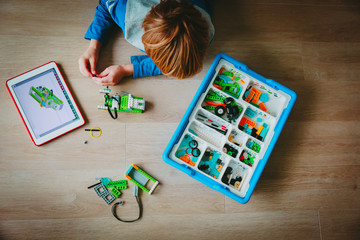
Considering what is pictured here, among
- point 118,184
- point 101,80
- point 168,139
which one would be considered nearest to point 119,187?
point 118,184

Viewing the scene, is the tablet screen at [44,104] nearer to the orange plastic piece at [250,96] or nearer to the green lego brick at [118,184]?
the green lego brick at [118,184]

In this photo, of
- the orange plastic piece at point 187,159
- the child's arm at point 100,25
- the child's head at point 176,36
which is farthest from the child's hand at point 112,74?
the orange plastic piece at point 187,159

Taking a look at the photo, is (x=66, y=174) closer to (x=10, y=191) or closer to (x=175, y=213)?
(x=10, y=191)

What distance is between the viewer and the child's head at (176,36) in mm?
598

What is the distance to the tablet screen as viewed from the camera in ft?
2.87

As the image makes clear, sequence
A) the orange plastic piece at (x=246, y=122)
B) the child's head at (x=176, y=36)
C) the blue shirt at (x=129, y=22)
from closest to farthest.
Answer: the child's head at (x=176, y=36)
the blue shirt at (x=129, y=22)
the orange plastic piece at (x=246, y=122)

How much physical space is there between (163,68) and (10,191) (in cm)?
73

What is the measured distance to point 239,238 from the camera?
908mm

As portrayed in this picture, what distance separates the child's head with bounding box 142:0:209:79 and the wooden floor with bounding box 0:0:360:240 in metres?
0.30

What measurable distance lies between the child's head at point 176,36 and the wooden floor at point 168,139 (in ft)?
0.99

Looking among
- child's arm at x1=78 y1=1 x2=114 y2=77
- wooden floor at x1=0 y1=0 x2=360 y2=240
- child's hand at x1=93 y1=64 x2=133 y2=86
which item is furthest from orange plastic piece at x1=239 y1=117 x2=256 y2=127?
child's arm at x1=78 y1=1 x2=114 y2=77

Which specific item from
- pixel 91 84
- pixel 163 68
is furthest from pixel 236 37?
pixel 91 84

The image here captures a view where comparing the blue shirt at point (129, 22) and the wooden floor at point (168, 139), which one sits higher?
the blue shirt at point (129, 22)

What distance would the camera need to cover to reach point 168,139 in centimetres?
92
